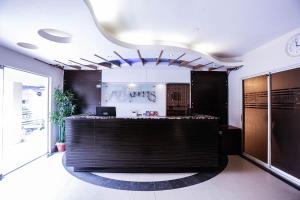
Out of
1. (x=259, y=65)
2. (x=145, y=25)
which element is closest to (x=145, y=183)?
(x=145, y=25)

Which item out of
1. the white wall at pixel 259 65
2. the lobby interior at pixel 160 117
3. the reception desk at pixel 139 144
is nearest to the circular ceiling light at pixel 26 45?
the lobby interior at pixel 160 117

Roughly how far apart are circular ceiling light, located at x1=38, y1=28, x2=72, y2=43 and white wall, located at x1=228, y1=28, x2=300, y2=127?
160 inches

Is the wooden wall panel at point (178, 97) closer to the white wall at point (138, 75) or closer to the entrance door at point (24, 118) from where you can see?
the white wall at point (138, 75)

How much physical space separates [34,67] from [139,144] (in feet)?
10.7

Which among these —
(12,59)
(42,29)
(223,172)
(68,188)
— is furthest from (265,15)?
(12,59)

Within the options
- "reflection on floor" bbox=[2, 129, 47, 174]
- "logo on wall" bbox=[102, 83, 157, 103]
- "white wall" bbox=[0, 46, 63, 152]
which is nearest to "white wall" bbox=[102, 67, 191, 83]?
"logo on wall" bbox=[102, 83, 157, 103]

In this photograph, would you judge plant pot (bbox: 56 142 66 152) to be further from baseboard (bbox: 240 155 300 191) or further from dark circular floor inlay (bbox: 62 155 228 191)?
baseboard (bbox: 240 155 300 191)

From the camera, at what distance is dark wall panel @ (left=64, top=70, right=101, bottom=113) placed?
5934 millimetres

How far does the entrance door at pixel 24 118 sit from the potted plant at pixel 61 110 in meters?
0.28

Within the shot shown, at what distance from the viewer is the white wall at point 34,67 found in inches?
143

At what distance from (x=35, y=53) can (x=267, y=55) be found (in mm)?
5183

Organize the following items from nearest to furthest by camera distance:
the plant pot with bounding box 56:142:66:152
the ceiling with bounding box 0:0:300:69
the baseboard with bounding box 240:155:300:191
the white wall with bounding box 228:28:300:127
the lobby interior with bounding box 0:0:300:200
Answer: the ceiling with bounding box 0:0:300:69 → the lobby interior with bounding box 0:0:300:200 → the baseboard with bounding box 240:155:300:191 → the white wall with bounding box 228:28:300:127 → the plant pot with bounding box 56:142:66:152

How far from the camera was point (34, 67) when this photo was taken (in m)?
4.46

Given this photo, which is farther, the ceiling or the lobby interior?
the lobby interior
